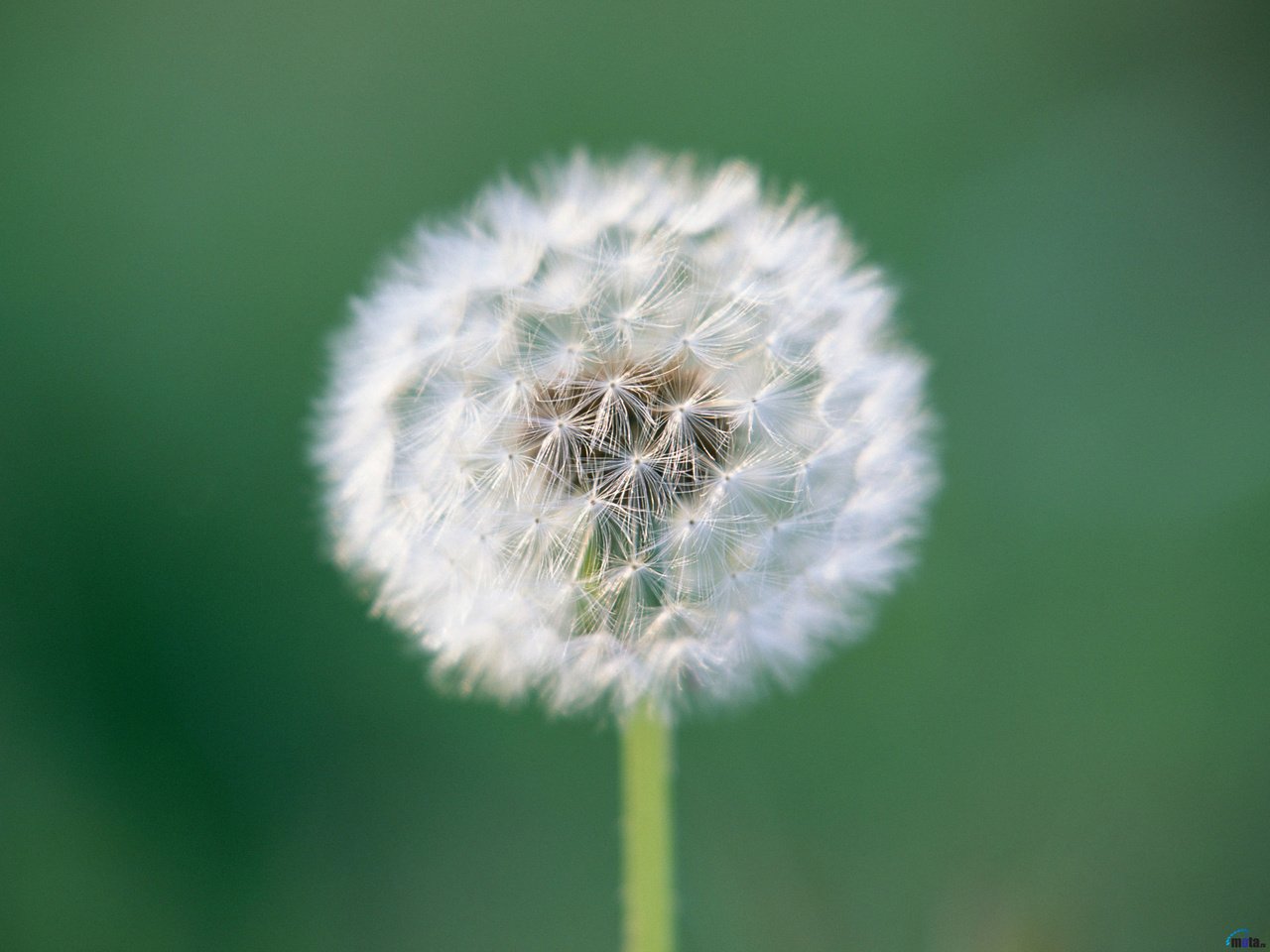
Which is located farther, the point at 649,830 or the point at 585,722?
the point at 585,722

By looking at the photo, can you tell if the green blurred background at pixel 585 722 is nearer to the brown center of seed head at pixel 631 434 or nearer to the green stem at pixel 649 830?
the green stem at pixel 649 830

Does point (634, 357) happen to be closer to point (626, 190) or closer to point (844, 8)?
point (626, 190)

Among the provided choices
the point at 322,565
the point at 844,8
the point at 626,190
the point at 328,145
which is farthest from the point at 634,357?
the point at 844,8

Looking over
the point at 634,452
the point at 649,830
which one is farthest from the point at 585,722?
the point at 634,452

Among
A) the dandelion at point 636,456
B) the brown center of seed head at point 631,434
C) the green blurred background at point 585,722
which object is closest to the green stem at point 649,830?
the dandelion at point 636,456

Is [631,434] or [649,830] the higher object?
[631,434]

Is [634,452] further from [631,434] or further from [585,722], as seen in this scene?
[585,722]

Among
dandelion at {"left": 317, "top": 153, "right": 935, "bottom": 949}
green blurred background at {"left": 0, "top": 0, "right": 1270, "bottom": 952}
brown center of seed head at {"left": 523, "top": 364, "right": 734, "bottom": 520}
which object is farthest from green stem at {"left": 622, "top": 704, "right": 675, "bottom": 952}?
green blurred background at {"left": 0, "top": 0, "right": 1270, "bottom": 952}

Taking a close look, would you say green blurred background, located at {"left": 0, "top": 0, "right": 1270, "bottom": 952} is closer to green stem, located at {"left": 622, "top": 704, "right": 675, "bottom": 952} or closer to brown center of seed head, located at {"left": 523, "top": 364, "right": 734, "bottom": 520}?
green stem, located at {"left": 622, "top": 704, "right": 675, "bottom": 952}
